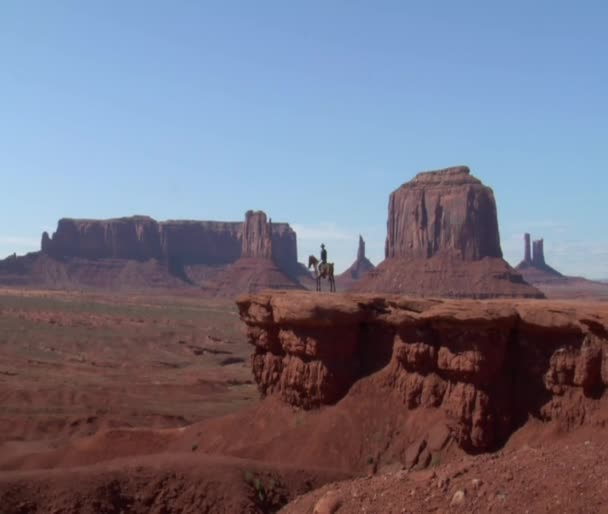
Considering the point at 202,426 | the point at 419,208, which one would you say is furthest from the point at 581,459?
the point at 419,208

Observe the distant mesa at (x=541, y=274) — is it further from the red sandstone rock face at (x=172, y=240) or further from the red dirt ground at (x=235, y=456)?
the red dirt ground at (x=235, y=456)

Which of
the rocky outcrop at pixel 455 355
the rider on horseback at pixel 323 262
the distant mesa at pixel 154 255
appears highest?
the distant mesa at pixel 154 255

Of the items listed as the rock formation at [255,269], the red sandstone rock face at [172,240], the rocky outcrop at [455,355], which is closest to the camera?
the rocky outcrop at [455,355]

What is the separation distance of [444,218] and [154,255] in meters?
84.7

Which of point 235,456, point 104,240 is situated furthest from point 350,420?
point 104,240

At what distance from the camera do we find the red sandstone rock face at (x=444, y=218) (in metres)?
113

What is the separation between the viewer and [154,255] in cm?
18475

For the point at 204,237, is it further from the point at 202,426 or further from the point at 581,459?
the point at 581,459

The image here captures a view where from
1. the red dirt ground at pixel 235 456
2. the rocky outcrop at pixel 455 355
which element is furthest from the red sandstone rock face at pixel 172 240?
the rocky outcrop at pixel 455 355

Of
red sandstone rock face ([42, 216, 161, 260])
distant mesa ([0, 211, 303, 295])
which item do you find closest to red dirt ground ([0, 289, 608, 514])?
distant mesa ([0, 211, 303, 295])

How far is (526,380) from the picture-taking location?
64.7ft

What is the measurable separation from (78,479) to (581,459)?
10392 millimetres

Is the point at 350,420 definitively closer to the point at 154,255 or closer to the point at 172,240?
the point at 154,255

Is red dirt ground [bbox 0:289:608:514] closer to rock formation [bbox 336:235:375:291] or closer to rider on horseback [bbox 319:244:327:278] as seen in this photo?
rider on horseback [bbox 319:244:327:278]
